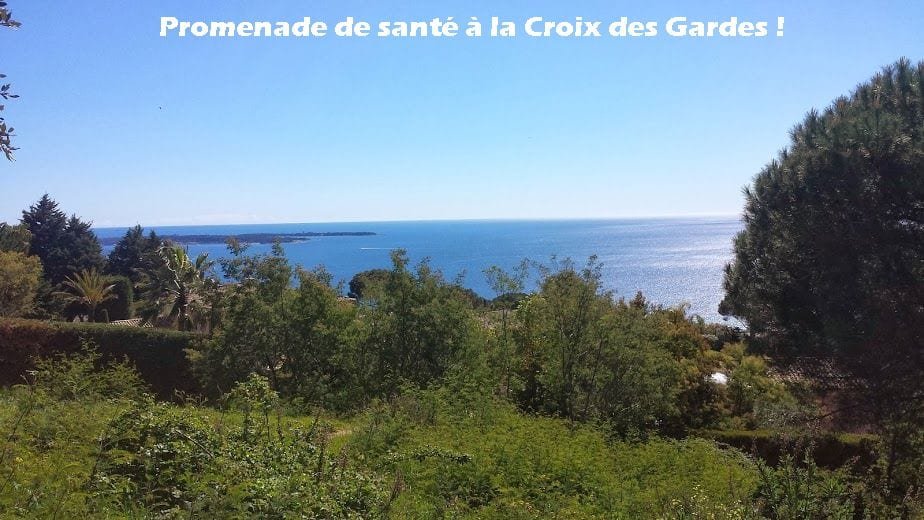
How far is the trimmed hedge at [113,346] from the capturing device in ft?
65.8

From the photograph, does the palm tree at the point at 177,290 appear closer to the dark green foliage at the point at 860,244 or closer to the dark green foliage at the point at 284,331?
the dark green foliage at the point at 284,331

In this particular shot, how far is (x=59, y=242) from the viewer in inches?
1849

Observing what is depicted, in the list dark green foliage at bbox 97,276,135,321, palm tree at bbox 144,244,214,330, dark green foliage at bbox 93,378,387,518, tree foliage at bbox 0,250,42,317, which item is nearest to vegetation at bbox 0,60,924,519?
dark green foliage at bbox 93,378,387,518

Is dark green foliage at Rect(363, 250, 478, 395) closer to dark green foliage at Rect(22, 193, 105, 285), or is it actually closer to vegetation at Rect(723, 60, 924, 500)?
vegetation at Rect(723, 60, 924, 500)

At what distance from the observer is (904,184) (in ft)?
30.9

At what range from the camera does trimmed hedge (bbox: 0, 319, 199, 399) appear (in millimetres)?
20047

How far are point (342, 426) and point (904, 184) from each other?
1020cm

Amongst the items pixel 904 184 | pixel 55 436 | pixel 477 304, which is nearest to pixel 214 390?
pixel 477 304

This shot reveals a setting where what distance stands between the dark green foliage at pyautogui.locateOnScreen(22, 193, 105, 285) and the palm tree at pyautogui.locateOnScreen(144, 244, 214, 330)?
18.5 meters

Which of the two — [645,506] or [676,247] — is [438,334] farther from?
[676,247]

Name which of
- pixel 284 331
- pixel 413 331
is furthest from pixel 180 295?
pixel 413 331

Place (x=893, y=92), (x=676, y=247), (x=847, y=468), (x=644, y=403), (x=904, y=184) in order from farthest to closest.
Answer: (x=676, y=247) → (x=644, y=403) → (x=893, y=92) → (x=904, y=184) → (x=847, y=468)

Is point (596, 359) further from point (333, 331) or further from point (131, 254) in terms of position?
point (131, 254)

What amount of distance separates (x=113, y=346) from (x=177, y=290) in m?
8.58
